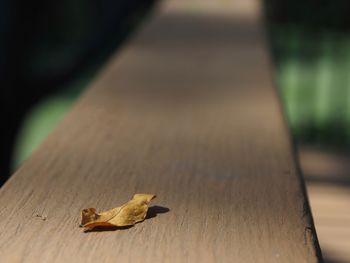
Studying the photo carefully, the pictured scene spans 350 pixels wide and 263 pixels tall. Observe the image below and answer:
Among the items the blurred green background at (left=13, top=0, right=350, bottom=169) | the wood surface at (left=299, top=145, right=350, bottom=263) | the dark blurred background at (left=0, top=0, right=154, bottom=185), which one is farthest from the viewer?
the blurred green background at (left=13, top=0, right=350, bottom=169)

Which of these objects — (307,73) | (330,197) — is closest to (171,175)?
(330,197)

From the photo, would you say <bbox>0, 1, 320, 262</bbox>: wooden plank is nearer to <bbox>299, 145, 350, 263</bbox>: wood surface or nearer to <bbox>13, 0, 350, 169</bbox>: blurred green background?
<bbox>299, 145, 350, 263</bbox>: wood surface

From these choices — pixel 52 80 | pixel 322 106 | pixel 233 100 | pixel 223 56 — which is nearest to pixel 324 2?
pixel 322 106

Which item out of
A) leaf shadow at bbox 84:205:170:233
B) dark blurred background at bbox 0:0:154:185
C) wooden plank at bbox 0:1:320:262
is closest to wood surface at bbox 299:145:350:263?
wooden plank at bbox 0:1:320:262

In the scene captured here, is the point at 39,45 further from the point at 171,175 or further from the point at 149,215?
the point at 149,215

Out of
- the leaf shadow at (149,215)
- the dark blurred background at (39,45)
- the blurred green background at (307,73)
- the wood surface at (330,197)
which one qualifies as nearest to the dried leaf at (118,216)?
the leaf shadow at (149,215)

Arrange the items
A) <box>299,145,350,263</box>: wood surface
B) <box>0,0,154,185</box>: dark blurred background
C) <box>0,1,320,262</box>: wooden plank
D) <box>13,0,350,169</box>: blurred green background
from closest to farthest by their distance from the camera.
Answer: <box>0,1,320,262</box>: wooden plank
<box>299,145,350,263</box>: wood surface
<box>0,0,154,185</box>: dark blurred background
<box>13,0,350,169</box>: blurred green background

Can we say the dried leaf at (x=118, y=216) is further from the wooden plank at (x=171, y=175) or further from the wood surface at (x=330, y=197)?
the wood surface at (x=330, y=197)
